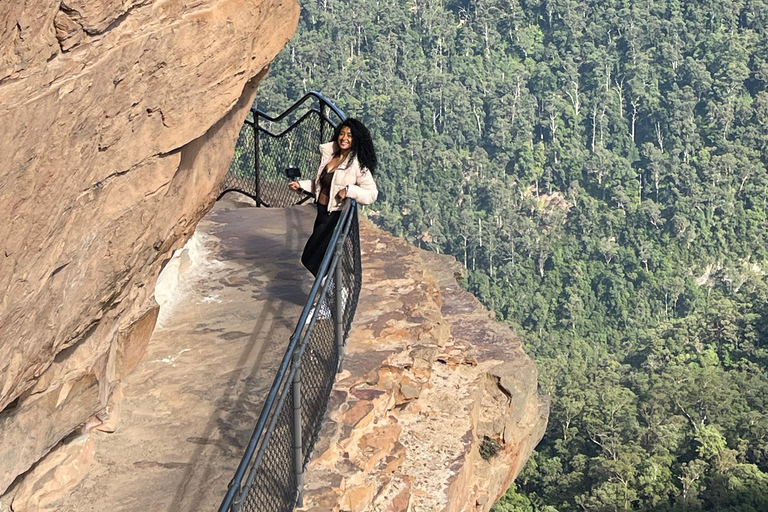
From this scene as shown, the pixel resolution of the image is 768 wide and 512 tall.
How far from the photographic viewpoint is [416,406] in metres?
6.91

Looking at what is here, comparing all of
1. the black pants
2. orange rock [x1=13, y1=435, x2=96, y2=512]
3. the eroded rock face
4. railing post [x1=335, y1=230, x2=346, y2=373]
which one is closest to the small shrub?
railing post [x1=335, y1=230, x2=346, y2=373]

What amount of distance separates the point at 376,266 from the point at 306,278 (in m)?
1.65

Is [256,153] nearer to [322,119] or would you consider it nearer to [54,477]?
[322,119]

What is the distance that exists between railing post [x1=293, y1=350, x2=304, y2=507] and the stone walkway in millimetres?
321

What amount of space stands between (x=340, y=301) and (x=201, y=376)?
2.96 feet

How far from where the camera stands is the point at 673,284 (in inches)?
2454

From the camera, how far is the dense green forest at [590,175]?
1522 inches

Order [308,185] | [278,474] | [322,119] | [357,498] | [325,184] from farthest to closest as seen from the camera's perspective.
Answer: [322,119], [308,185], [325,184], [357,498], [278,474]

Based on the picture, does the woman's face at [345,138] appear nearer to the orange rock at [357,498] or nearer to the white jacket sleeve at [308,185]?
the white jacket sleeve at [308,185]

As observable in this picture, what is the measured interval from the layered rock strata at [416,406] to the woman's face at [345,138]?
1408 millimetres

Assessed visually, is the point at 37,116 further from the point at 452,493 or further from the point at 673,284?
the point at 673,284

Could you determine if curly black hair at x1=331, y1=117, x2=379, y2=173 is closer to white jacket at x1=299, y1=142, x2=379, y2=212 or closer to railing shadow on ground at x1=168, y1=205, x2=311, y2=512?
white jacket at x1=299, y1=142, x2=379, y2=212

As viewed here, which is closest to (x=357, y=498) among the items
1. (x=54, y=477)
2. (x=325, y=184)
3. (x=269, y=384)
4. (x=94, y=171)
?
(x=269, y=384)

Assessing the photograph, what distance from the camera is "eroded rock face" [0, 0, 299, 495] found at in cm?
360
